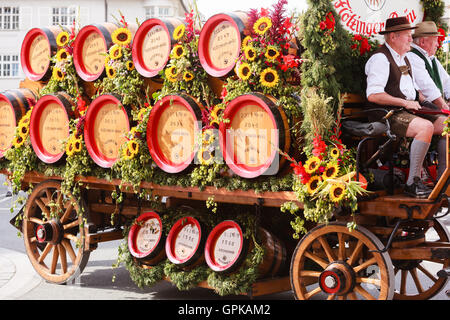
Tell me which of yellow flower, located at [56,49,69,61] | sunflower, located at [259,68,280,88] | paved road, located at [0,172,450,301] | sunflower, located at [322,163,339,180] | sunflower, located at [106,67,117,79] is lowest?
paved road, located at [0,172,450,301]

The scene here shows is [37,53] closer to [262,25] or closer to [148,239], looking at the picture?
[148,239]

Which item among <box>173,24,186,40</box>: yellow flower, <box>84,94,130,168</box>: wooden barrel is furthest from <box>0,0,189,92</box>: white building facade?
<box>173,24,186,40</box>: yellow flower

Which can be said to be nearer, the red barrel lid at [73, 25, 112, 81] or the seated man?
the seated man

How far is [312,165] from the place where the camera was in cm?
457

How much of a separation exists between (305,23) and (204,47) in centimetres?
101

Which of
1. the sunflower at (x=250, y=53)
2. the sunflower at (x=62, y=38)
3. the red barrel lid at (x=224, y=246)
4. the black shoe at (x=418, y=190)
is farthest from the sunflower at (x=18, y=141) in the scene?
the black shoe at (x=418, y=190)

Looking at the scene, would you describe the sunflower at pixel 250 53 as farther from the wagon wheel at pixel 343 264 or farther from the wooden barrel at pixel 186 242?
the wooden barrel at pixel 186 242

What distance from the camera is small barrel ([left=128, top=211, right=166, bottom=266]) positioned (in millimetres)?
5887

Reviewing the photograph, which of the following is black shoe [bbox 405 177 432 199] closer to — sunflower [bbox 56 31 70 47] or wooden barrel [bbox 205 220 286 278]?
wooden barrel [bbox 205 220 286 278]

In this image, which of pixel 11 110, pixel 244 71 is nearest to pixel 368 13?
pixel 244 71

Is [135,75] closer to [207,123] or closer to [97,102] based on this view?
[97,102]

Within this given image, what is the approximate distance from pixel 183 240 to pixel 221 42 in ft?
5.87

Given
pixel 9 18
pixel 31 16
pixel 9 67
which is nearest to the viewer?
pixel 9 67

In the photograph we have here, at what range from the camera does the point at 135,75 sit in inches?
232
